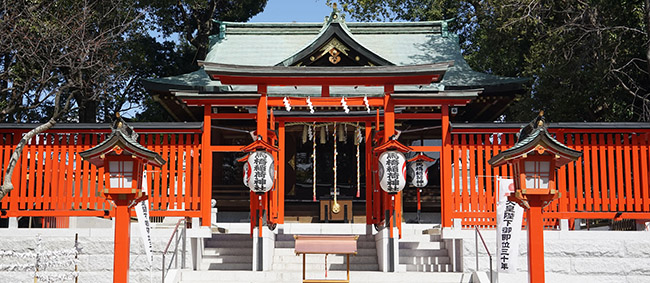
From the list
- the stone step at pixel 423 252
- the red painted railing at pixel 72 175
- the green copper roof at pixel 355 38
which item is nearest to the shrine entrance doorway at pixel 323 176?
the green copper roof at pixel 355 38

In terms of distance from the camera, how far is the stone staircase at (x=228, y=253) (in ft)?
45.1

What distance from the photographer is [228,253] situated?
1416cm

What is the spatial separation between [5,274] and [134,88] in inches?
735

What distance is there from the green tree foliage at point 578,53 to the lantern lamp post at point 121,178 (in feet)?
36.5

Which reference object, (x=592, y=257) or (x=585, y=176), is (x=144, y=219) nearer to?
(x=592, y=257)

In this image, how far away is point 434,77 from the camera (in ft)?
47.4

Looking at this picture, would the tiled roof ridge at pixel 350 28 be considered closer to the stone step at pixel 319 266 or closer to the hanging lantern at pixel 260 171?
the hanging lantern at pixel 260 171

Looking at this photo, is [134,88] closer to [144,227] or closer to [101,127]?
[101,127]

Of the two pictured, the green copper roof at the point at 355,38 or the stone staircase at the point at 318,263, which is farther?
the green copper roof at the point at 355,38

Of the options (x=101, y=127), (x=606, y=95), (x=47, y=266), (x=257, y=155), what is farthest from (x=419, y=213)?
(x=47, y=266)

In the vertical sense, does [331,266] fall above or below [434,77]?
below

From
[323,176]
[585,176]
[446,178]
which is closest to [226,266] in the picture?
[446,178]

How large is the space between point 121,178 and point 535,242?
20.6ft

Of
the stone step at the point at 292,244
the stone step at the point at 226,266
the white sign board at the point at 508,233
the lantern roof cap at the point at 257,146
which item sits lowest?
the stone step at the point at 226,266
